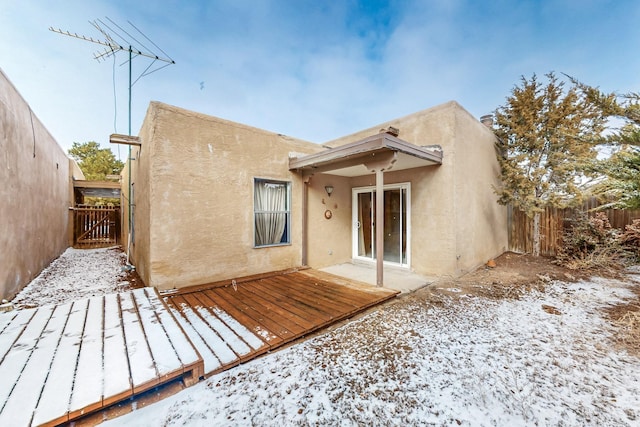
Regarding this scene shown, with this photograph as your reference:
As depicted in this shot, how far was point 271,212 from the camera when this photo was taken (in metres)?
5.68

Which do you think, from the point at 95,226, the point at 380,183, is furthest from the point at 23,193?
the point at 95,226

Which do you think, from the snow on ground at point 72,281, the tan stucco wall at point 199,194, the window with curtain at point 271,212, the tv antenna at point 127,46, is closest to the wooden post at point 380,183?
the window with curtain at point 271,212

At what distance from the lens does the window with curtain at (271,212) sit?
546 centimetres

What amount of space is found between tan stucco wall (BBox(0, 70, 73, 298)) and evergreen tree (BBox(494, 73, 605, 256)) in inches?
418

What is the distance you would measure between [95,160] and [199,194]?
19391 millimetres

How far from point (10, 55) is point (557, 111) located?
13.1 meters

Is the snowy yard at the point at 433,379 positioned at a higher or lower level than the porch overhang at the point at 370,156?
lower

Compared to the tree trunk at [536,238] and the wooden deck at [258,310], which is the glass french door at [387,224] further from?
the tree trunk at [536,238]

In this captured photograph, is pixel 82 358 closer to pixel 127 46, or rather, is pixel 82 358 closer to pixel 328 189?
pixel 328 189

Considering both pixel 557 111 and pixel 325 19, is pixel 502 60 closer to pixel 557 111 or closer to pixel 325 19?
pixel 557 111

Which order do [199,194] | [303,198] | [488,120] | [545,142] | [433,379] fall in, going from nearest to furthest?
1. [433,379]
2. [199,194]
3. [303,198]
4. [545,142]
5. [488,120]

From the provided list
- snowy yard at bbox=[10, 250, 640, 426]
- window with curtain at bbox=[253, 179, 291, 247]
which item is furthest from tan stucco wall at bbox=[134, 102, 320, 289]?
snowy yard at bbox=[10, 250, 640, 426]

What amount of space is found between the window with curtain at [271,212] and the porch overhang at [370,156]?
688 millimetres

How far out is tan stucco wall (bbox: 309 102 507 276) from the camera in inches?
213
